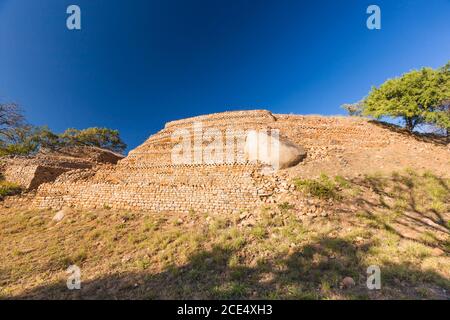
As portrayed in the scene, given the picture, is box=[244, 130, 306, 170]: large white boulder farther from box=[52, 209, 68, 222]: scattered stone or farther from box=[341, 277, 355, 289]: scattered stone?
box=[52, 209, 68, 222]: scattered stone

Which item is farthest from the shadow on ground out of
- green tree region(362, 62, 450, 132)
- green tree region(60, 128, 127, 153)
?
green tree region(60, 128, 127, 153)

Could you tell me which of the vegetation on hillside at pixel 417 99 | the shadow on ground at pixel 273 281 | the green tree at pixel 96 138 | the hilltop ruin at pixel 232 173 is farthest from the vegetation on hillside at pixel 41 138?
the vegetation on hillside at pixel 417 99

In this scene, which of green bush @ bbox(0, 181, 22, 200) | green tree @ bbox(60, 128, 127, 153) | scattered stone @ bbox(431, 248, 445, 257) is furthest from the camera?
green tree @ bbox(60, 128, 127, 153)

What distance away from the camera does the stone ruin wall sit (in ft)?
29.4

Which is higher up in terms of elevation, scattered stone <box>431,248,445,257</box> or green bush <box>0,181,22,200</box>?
green bush <box>0,181,22,200</box>

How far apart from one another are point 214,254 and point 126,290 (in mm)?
2372

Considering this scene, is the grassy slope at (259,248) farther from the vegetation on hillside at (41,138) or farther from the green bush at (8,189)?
the vegetation on hillside at (41,138)

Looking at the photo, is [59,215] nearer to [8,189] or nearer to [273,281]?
[8,189]

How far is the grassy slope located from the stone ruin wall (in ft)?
2.45

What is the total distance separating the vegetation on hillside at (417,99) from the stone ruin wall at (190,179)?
186 cm

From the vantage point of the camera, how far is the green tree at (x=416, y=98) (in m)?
13.4

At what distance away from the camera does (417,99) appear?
14.3 meters
